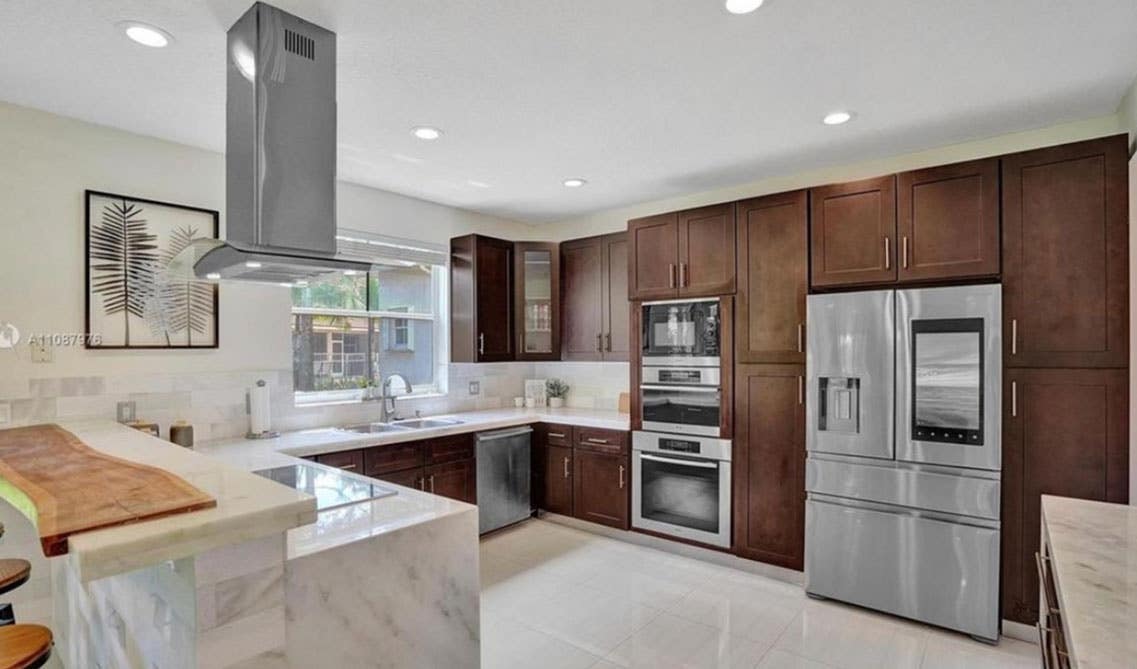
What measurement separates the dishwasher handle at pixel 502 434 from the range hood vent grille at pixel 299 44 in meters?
2.68

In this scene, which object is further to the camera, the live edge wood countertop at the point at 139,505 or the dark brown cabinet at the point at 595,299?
the dark brown cabinet at the point at 595,299

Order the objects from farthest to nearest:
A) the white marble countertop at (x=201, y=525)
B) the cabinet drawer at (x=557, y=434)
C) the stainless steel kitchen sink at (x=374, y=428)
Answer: the cabinet drawer at (x=557, y=434)
the stainless steel kitchen sink at (x=374, y=428)
the white marble countertop at (x=201, y=525)

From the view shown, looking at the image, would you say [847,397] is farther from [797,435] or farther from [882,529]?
[882,529]

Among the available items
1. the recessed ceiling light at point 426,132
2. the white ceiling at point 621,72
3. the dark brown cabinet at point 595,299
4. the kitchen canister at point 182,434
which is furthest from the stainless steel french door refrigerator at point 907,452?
the kitchen canister at point 182,434

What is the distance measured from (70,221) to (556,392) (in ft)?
11.5

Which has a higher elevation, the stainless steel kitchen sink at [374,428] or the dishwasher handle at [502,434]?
the stainless steel kitchen sink at [374,428]

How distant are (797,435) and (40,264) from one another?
4.03 m

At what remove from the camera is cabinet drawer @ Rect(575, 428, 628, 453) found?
13.1 feet

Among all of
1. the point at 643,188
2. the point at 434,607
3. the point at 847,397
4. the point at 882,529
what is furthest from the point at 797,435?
the point at 434,607

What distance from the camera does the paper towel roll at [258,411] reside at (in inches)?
130

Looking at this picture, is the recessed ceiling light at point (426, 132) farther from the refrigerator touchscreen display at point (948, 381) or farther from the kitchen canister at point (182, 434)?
the refrigerator touchscreen display at point (948, 381)

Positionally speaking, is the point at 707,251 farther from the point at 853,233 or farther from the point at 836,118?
the point at 836,118

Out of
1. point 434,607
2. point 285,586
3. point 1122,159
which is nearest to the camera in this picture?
point 285,586

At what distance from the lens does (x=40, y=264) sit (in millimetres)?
2682
